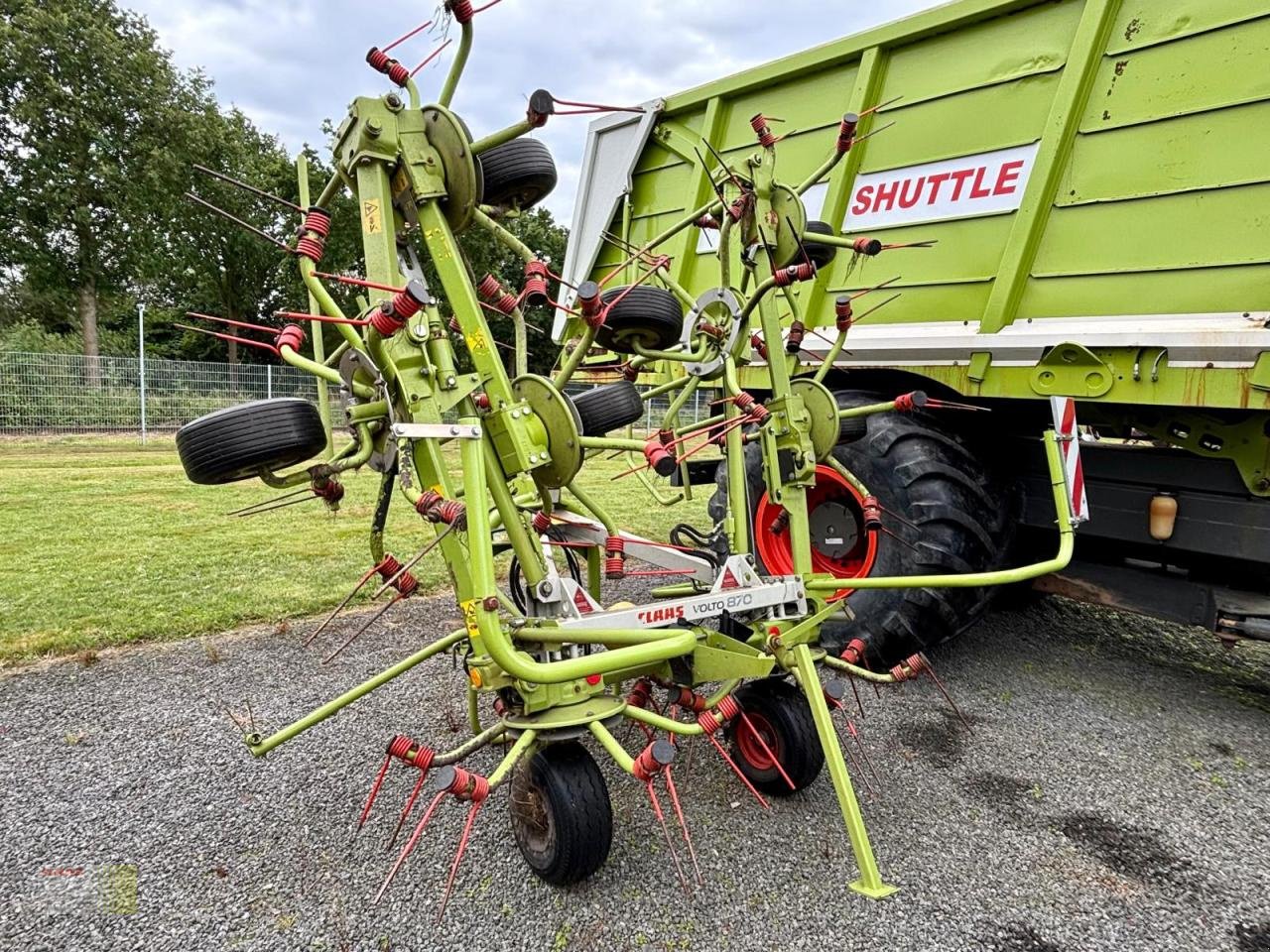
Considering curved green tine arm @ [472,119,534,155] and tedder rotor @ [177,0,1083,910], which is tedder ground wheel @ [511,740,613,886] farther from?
curved green tine arm @ [472,119,534,155]

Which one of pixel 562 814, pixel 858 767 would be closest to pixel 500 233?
pixel 562 814

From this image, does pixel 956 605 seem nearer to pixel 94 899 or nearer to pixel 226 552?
pixel 94 899

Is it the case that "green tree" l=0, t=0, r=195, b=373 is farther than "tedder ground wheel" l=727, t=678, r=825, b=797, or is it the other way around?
"green tree" l=0, t=0, r=195, b=373

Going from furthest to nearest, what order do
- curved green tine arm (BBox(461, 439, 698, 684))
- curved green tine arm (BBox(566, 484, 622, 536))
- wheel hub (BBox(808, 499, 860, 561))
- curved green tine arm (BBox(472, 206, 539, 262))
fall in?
wheel hub (BBox(808, 499, 860, 561)) → curved green tine arm (BBox(566, 484, 622, 536)) → curved green tine arm (BBox(472, 206, 539, 262)) → curved green tine arm (BBox(461, 439, 698, 684))

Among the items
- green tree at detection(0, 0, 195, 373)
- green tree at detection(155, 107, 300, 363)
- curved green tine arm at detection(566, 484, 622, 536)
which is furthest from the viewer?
green tree at detection(155, 107, 300, 363)

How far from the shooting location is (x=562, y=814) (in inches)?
72.9

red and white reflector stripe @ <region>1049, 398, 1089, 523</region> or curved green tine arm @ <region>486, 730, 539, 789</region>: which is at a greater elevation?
red and white reflector stripe @ <region>1049, 398, 1089, 523</region>

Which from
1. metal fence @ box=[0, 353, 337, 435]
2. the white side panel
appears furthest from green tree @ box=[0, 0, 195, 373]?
the white side panel

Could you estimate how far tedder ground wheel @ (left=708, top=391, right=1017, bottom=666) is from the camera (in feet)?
10.0

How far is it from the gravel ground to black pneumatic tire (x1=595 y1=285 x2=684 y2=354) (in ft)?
5.04

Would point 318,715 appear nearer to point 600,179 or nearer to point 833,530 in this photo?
point 833,530

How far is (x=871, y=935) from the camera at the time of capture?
1.79 m

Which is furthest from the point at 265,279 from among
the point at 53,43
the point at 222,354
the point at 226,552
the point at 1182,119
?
the point at 1182,119

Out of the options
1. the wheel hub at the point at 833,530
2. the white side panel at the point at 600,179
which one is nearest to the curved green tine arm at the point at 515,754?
the wheel hub at the point at 833,530
